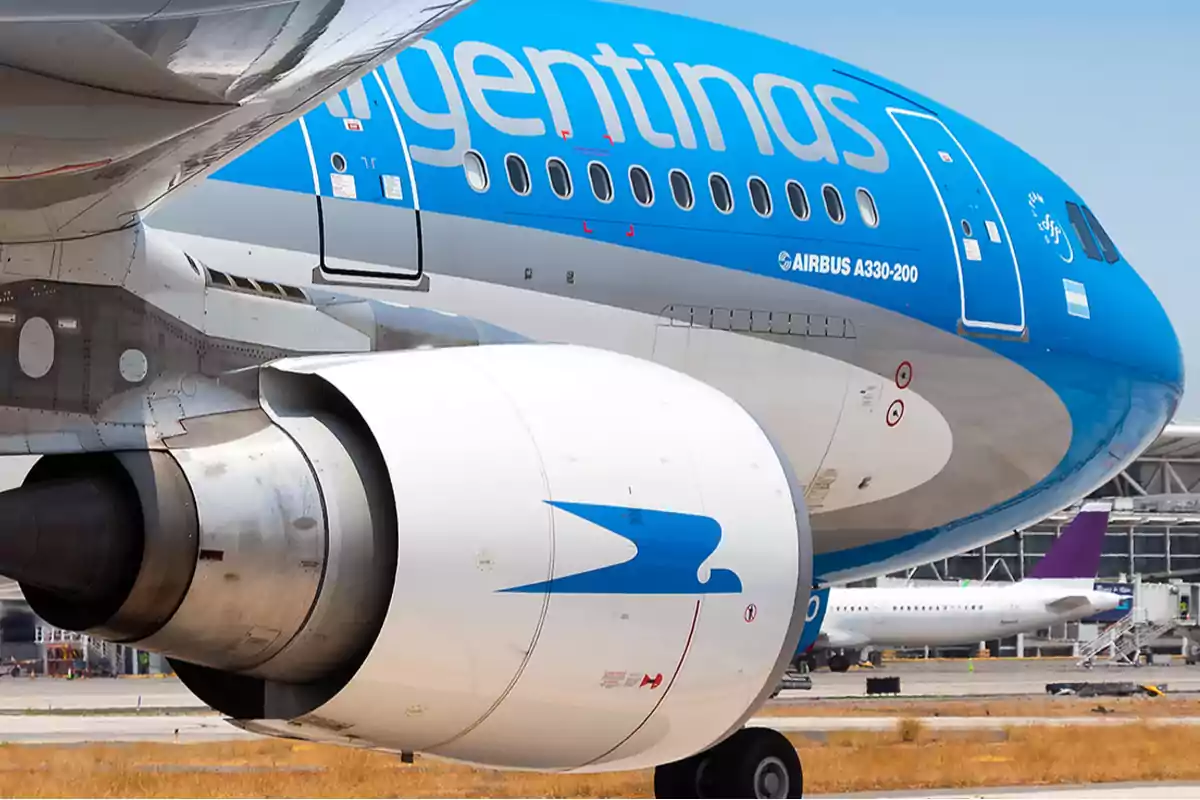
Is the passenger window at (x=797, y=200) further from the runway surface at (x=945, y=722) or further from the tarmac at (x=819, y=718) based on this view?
the runway surface at (x=945, y=722)

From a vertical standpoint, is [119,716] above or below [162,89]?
below

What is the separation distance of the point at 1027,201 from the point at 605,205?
135 inches

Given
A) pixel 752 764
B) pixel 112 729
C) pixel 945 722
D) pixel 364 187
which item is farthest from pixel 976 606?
pixel 364 187

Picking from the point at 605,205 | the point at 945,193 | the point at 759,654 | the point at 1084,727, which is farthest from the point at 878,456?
the point at 1084,727

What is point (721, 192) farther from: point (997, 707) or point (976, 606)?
point (976, 606)

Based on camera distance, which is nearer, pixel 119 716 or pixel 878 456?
pixel 878 456

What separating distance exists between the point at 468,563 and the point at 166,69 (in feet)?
7.53

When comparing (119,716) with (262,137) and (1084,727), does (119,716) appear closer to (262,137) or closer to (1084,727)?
(1084,727)

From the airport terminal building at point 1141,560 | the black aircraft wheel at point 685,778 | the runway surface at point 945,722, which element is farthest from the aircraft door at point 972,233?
the airport terminal building at point 1141,560

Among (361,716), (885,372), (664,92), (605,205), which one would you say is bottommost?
(361,716)

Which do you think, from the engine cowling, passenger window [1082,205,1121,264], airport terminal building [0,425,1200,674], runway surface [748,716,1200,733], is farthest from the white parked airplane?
the engine cowling

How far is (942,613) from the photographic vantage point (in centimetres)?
5544

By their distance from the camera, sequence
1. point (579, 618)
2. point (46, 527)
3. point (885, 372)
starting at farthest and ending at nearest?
point (885, 372) < point (579, 618) < point (46, 527)

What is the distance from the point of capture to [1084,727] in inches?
1170
